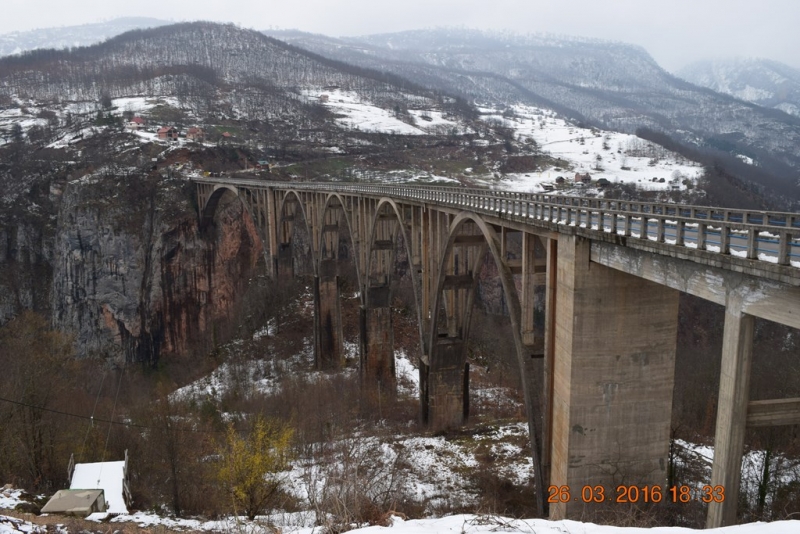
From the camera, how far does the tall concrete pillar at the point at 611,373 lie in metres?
15.7

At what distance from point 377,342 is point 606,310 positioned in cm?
2679

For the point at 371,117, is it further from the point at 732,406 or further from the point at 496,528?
the point at 496,528

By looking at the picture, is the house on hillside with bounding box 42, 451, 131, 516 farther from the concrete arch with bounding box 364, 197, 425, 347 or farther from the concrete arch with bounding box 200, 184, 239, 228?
the concrete arch with bounding box 200, 184, 239, 228

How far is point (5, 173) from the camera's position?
75.5m

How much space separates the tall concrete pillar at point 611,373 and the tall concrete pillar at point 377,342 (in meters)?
24.4

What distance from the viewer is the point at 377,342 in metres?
41.0

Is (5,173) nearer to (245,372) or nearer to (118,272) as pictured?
(118,272)

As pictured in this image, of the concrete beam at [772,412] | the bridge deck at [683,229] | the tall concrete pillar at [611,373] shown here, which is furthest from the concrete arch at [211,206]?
the concrete beam at [772,412]

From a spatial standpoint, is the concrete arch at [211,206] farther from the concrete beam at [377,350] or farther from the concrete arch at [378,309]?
the concrete beam at [377,350]

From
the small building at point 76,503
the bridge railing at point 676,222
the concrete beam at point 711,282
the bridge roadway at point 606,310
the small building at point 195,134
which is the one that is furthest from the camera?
the small building at point 195,134

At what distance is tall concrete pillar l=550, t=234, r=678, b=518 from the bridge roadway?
4 cm

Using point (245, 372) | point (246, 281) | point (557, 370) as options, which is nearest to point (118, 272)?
point (246, 281)

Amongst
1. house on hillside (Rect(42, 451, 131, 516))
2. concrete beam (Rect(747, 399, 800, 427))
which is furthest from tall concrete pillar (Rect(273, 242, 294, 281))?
concrete beam (Rect(747, 399, 800, 427))

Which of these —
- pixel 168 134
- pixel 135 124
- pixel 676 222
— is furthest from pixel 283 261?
pixel 135 124
